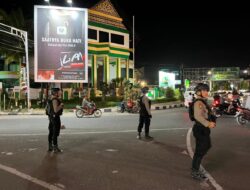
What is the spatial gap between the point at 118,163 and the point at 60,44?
18538 mm

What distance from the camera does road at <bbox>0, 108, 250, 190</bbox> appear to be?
20.5ft

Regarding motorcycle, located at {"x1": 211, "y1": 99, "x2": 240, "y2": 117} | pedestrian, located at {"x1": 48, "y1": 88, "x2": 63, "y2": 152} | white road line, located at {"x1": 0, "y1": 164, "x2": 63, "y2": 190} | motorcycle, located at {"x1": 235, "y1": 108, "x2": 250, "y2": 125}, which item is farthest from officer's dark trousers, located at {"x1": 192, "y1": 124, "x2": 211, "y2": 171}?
motorcycle, located at {"x1": 211, "y1": 99, "x2": 240, "y2": 117}

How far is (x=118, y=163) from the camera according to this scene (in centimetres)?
790

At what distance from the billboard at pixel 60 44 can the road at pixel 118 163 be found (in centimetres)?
1321

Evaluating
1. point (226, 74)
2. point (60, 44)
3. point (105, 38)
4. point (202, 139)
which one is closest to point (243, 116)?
point (202, 139)

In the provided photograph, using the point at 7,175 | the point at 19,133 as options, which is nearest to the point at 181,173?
the point at 7,175

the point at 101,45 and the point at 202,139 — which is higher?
the point at 101,45

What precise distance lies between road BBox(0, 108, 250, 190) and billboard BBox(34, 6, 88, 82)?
13207 mm

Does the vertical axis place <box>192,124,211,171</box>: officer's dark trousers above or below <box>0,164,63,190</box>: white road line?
above

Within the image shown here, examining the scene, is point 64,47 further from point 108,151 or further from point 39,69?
point 108,151

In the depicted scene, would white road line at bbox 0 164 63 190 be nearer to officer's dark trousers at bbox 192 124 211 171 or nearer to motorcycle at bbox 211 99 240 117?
officer's dark trousers at bbox 192 124 211 171

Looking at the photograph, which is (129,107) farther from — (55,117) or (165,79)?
(165,79)

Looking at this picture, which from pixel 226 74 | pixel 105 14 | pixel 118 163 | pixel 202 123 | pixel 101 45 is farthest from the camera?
pixel 226 74

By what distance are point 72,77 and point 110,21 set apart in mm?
15828
